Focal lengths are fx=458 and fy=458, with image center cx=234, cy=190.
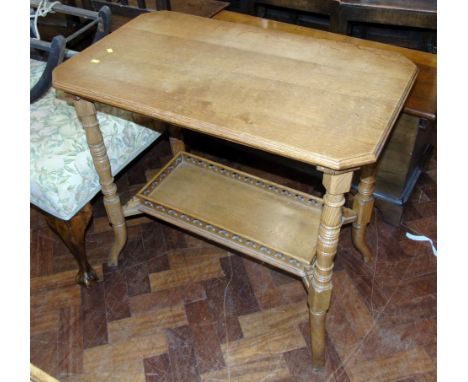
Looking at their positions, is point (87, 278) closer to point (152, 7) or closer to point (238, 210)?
point (238, 210)

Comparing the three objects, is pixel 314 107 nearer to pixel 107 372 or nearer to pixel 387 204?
pixel 387 204

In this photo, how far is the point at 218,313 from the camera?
5.79 feet

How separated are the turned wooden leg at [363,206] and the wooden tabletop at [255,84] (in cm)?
41

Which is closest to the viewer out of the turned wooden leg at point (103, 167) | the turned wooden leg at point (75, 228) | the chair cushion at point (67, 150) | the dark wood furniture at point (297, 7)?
the turned wooden leg at point (103, 167)

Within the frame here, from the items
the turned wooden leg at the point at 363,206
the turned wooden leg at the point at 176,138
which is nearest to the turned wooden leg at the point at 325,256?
the turned wooden leg at the point at 363,206

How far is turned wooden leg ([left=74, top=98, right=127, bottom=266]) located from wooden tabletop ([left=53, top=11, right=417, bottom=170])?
0.43ft

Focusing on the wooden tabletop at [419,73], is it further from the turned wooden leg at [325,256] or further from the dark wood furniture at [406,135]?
the turned wooden leg at [325,256]

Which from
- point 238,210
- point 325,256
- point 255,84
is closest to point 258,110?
point 255,84

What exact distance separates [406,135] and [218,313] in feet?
3.29

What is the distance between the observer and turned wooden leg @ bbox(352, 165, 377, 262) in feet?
5.23

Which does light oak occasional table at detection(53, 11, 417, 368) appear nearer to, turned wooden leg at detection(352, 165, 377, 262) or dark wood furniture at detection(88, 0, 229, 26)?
turned wooden leg at detection(352, 165, 377, 262)

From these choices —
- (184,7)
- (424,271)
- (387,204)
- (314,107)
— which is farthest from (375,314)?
(184,7)

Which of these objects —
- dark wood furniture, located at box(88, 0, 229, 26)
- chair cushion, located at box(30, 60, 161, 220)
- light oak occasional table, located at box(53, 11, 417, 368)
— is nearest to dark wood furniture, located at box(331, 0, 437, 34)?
dark wood furniture, located at box(88, 0, 229, 26)

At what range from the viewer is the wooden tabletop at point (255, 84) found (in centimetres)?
108
